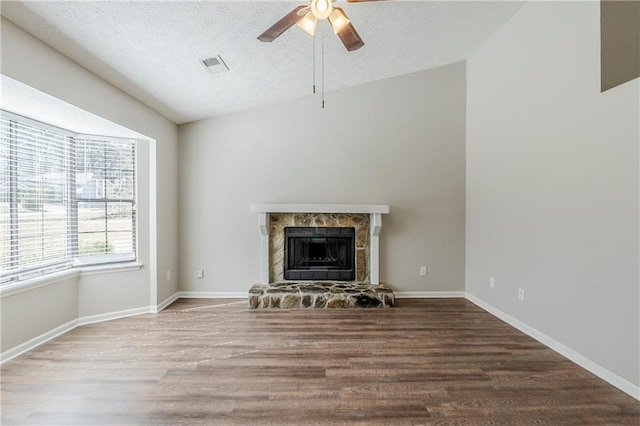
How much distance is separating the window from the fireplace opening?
196cm

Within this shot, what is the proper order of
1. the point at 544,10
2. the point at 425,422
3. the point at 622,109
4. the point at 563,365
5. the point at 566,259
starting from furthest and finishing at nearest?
the point at 544,10 → the point at 566,259 → the point at 563,365 → the point at 622,109 → the point at 425,422

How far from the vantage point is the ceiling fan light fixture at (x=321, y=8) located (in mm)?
1888

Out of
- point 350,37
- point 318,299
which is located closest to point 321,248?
point 318,299

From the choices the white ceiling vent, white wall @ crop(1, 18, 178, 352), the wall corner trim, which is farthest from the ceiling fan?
the wall corner trim

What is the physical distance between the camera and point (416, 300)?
3.96m

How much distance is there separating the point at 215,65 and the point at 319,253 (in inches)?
103

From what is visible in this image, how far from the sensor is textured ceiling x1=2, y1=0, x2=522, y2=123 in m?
2.03

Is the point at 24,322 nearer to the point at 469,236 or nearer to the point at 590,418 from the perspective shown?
the point at 590,418

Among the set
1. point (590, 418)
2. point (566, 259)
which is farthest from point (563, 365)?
point (566, 259)

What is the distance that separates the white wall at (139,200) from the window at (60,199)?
0.20 m

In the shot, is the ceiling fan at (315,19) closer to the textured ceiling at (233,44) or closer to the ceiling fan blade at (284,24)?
the ceiling fan blade at (284,24)

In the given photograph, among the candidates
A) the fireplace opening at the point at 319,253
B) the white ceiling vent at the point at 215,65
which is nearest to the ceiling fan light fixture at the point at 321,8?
the white ceiling vent at the point at 215,65

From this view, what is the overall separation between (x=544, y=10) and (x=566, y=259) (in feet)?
7.58

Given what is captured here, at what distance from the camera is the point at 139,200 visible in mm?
3451
